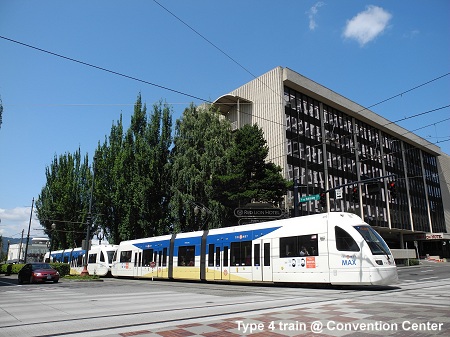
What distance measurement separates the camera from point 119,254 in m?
31.6

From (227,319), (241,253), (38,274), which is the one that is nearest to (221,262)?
(241,253)

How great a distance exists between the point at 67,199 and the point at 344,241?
1498 inches

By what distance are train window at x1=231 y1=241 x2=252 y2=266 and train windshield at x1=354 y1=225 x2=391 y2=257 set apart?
619 cm

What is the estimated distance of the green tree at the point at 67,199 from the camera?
146 feet

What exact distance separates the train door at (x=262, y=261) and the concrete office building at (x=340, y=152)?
13.2m

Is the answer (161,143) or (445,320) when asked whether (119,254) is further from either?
(445,320)

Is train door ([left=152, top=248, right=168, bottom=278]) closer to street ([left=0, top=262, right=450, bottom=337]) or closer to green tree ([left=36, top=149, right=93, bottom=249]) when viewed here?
street ([left=0, top=262, right=450, bottom=337])

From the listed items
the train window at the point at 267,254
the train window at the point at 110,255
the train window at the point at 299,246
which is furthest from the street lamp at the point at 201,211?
the train window at the point at 299,246

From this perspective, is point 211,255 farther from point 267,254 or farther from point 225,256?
point 267,254

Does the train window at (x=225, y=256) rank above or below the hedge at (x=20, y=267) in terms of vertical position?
above

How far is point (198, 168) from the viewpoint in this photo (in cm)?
3572

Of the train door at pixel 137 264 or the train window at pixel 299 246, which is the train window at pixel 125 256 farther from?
the train window at pixel 299 246

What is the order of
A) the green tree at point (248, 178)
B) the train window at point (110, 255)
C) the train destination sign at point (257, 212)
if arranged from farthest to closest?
the train window at point (110, 255) < the green tree at point (248, 178) < the train destination sign at point (257, 212)

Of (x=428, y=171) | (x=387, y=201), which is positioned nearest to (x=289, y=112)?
(x=387, y=201)
